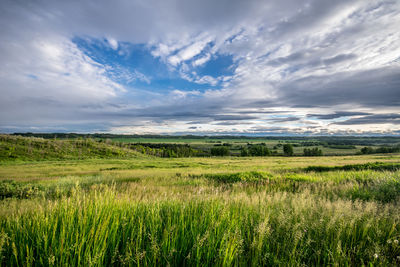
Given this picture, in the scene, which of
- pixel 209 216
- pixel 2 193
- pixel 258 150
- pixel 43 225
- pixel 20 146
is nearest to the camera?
pixel 43 225

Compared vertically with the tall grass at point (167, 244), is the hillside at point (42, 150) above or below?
below

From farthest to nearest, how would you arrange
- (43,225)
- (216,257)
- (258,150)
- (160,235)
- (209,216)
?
(258,150) → (209,216) → (160,235) → (43,225) → (216,257)

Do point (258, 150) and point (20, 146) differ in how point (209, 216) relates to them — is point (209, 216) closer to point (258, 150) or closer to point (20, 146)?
point (20, 146)

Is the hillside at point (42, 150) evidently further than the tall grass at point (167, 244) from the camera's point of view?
Yes

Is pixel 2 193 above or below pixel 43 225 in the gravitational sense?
below

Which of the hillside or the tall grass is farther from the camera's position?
the hillside

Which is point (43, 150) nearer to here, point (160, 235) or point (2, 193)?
point (2, 193)

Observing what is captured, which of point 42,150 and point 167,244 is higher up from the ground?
point 167,244

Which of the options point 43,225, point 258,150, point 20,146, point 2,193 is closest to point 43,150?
point 20,146

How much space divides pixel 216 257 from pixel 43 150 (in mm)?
94023

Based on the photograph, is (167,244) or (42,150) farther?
(42,150)

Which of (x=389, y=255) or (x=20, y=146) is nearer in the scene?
(x=389, y=255)

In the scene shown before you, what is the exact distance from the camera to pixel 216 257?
8.46 ft

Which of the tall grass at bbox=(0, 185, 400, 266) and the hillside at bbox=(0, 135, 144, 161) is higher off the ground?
the tall grass at bbox=(0, 185, 400, 266)
